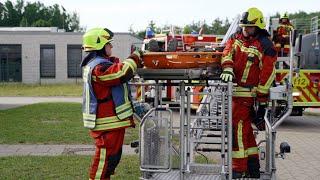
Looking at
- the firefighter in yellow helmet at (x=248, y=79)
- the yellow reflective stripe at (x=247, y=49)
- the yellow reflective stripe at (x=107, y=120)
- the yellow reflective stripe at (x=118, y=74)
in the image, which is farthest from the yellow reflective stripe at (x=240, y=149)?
the yellow reflective stripe at (x=118, y=74)

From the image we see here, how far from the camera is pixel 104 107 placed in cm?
590

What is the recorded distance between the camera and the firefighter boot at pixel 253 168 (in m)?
6.68

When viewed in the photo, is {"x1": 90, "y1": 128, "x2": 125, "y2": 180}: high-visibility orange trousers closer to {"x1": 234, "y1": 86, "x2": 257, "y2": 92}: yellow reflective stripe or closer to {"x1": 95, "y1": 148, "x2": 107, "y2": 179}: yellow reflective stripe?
{"x1": 95, "y1": 148, "x2": 107, "y2": 179}: yellow reflective stripe

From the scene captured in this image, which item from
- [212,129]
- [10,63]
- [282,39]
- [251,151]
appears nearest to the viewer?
[251,151]

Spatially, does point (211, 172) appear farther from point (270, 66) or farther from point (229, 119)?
point (270, 66)

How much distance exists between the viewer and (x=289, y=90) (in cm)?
646

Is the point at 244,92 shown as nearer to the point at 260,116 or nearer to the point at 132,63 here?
the point at 260,116

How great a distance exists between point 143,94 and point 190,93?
51.7 inches

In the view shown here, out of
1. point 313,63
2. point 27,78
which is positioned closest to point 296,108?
point 313,63

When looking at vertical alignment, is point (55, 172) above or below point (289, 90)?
below

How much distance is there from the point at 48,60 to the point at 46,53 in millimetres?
582

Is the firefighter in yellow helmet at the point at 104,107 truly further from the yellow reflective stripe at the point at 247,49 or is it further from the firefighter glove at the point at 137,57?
the yellow reflective stripe at the point at 247,49

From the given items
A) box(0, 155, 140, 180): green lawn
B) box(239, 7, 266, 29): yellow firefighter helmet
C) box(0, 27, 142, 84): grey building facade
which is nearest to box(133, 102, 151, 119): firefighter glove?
box(239, 7, 266, 29): yellow firefighter helmet

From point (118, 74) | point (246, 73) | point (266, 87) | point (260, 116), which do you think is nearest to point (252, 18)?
point (246, 73)
